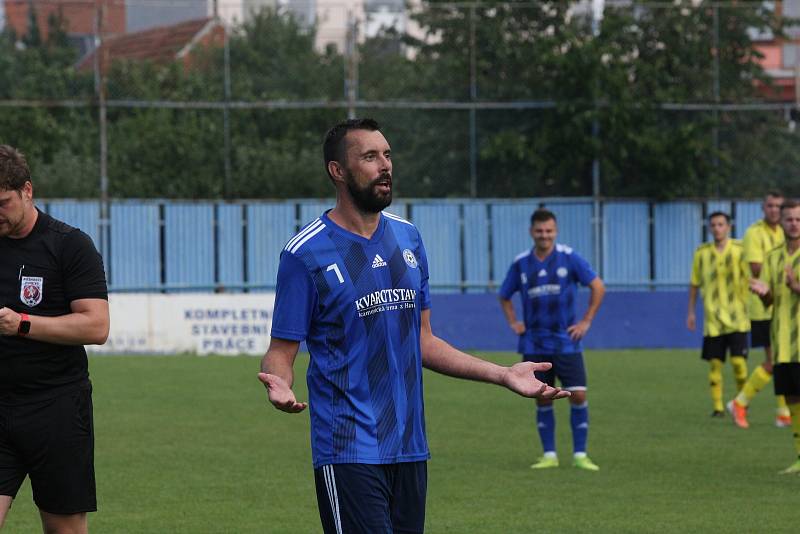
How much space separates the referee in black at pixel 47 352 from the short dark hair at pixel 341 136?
4.17ft

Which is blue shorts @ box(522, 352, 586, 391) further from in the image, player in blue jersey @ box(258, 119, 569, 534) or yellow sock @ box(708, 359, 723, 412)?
player in blue jersey @ box(258, 119, 569, 534)

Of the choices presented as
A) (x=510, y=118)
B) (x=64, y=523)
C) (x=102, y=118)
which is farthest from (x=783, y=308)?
(x=102, y=118)

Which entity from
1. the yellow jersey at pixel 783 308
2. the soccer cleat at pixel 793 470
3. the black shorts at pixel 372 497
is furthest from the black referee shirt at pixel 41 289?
the soccer cleat at pixel 793 470

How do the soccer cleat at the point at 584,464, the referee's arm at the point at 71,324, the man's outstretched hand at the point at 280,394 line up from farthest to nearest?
the soccer cleat at the point at 584,464 → the referee's arm at the point at 71,324 → the man's outstretched hand at the point at 280,394

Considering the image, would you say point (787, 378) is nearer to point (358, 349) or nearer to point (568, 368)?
point (568, 368)

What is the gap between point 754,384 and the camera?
14727 millimetres

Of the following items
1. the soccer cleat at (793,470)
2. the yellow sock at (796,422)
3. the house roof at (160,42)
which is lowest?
the soccer cleat at (793,470)

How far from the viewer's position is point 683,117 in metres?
28.7

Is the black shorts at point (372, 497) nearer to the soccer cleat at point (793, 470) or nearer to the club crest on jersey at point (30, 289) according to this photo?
the club crest on jersey at point (30, 289)

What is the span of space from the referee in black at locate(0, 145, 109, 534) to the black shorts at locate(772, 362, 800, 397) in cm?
686

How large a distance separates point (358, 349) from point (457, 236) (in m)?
22.4

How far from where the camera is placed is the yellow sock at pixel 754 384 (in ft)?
47.7

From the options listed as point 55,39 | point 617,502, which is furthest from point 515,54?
point 617,502

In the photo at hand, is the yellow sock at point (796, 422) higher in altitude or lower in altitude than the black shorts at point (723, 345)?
lower
